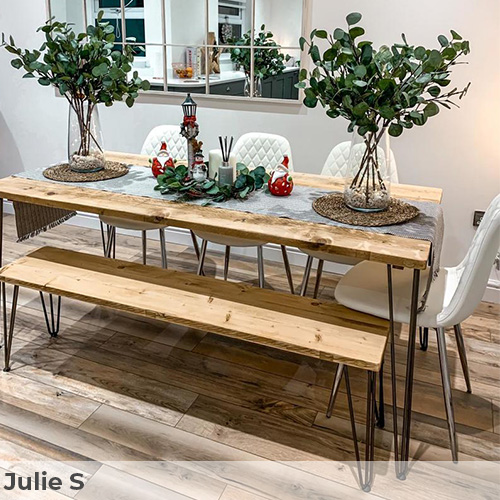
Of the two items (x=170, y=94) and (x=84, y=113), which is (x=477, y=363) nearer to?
(x=84, y=113)

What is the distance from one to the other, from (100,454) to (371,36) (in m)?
2.36

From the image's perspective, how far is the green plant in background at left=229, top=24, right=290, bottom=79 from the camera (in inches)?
124

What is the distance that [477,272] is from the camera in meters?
1.67

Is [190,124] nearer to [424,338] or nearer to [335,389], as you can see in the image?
[335,389]

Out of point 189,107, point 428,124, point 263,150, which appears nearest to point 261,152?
point 263,150

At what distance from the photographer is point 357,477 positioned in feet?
6.08

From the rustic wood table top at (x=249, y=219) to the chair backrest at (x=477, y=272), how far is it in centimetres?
14

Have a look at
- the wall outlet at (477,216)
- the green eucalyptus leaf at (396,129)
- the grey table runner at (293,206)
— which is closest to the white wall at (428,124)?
the wall outlet at (477,216)

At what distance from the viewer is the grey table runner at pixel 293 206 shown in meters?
1.88

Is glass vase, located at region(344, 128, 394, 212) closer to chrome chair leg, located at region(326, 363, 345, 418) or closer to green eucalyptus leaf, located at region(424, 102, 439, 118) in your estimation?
green eucalyptus leaf, located at region(424, 102, 439, 118)

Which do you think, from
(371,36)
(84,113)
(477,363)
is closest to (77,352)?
(84,113)

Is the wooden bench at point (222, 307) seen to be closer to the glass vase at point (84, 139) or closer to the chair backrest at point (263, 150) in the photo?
the glass vase at point (84, 139)

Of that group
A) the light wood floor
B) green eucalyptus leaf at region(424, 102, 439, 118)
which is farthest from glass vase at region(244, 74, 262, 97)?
green eucalyptus leaf at region(424, 102, 439, 118)

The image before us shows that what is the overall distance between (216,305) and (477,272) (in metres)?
0.86
